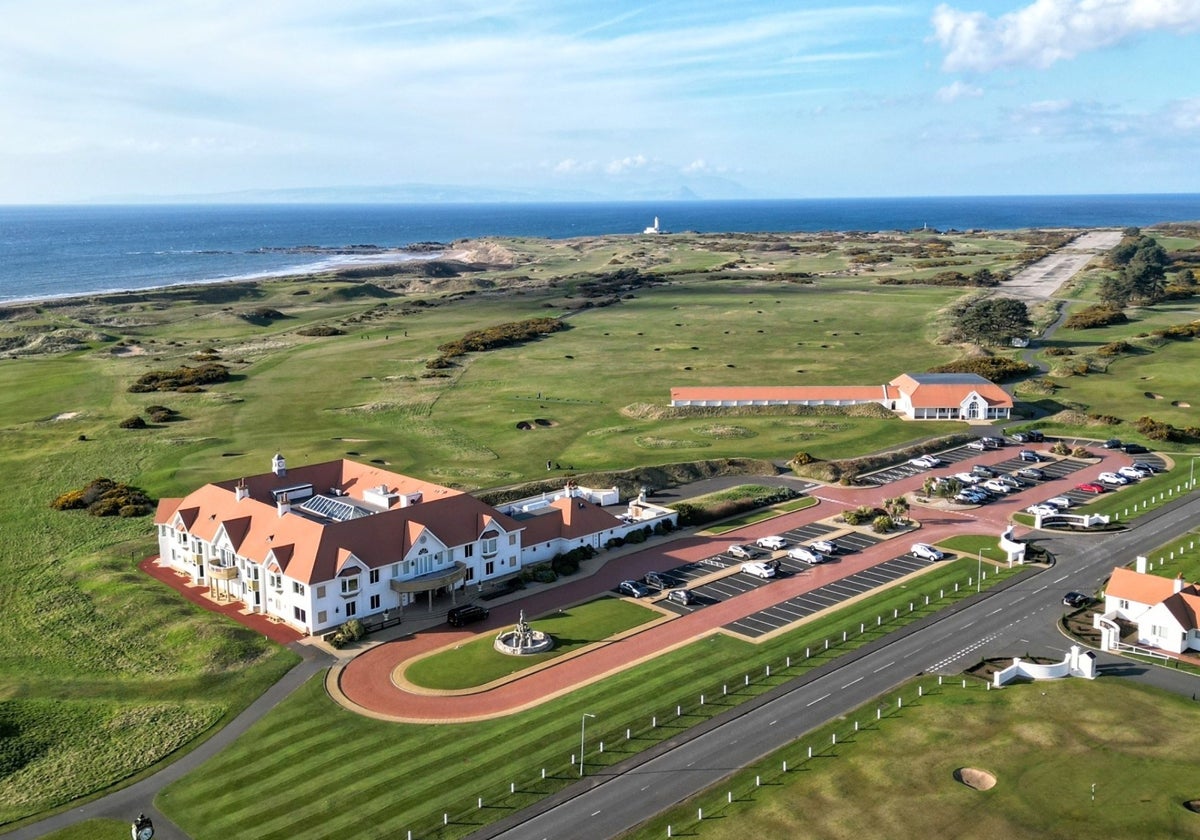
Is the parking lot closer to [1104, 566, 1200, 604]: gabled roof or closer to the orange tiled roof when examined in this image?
[1104, 566, 1200, 604]: gabled roof

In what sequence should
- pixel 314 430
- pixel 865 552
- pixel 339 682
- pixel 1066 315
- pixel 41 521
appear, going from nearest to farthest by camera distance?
pixel 339 682 → pixel 865 552 → pixel 41 521 → pixel 314 430 → pixel 1066 315

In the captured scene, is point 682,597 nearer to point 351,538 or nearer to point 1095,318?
point 351,538

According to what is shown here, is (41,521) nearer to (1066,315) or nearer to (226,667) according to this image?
(226,667)

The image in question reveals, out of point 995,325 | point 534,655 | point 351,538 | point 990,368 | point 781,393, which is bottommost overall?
point 534,655

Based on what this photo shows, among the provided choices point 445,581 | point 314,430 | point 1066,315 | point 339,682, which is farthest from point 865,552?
point 1066,315

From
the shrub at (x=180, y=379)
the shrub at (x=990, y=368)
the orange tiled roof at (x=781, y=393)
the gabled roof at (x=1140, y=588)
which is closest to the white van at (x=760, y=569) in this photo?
the gabled roof at (x=1140, y=588)

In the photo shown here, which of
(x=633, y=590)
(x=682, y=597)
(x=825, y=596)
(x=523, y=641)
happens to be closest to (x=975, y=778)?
(x=825, y=596)
